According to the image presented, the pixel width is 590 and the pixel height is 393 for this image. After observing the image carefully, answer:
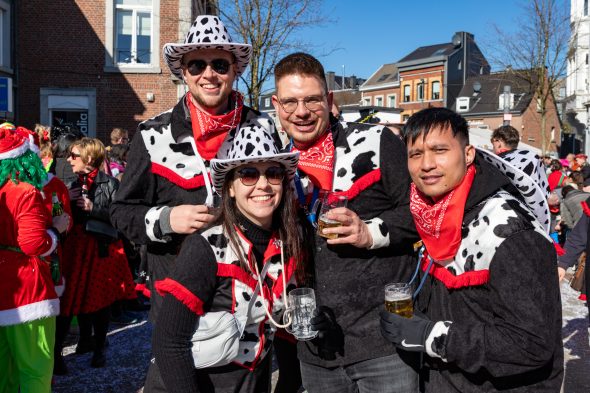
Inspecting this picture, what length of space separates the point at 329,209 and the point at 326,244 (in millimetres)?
282

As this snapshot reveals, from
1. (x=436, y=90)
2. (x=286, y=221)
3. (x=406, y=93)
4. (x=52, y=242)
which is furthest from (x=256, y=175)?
(x=406, y=93)

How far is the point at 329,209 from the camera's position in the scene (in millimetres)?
2240

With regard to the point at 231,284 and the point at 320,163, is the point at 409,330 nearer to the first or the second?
the point at 231,284

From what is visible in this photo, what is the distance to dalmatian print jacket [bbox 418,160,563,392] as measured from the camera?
5.94 feet

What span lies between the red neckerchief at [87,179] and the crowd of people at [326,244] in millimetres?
2793

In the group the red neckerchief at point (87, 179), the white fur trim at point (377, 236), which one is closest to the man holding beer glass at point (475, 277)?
the white fur trim at point (377, 236)

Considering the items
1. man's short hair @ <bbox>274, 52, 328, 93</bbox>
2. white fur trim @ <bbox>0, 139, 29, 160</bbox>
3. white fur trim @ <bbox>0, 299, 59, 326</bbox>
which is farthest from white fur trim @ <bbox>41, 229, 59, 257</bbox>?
man's short hair @ <bbox>274, 52, 328, 93</bbox>

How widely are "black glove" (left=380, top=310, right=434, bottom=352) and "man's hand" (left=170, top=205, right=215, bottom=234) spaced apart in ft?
2.82

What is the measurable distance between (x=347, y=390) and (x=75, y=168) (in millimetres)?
4023

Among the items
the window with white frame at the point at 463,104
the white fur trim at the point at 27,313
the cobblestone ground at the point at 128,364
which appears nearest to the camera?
the white fur trim at the point at 27,313

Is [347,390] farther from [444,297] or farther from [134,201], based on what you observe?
[134,201]

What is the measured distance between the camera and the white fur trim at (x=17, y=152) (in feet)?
11.1

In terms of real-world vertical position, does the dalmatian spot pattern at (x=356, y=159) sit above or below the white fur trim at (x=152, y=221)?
above

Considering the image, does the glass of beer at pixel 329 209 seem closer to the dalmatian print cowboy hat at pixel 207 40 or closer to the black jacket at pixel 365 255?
the black jacket at pixel 365 255
